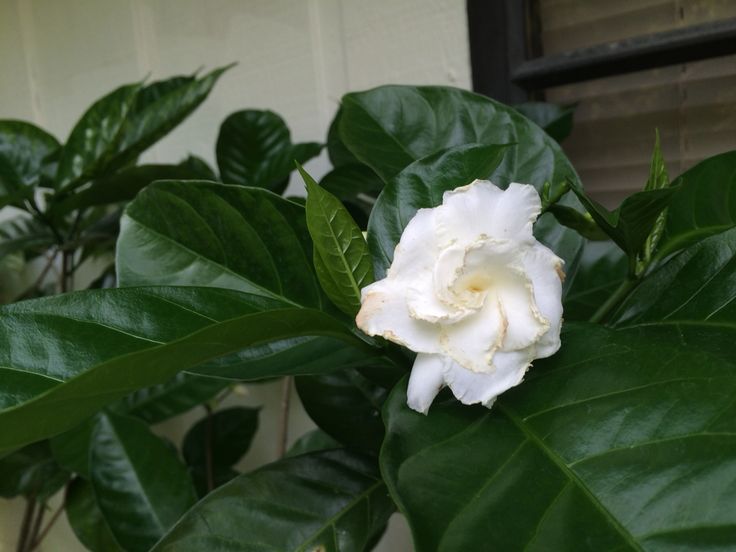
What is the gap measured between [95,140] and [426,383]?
0.68 m

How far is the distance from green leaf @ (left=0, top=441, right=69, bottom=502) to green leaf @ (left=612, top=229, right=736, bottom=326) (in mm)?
931

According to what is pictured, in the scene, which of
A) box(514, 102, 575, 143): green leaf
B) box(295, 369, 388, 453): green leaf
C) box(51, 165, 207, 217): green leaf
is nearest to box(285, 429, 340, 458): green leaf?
box(295, 369, 388, 453): green leaf

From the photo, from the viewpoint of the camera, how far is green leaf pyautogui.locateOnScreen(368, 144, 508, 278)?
46 centimetres

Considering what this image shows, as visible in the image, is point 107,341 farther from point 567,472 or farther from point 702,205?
point 702,205

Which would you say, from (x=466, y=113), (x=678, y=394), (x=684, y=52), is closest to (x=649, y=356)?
(x=678, y=394)

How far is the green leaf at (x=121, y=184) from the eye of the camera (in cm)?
86

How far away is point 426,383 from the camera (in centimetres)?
36

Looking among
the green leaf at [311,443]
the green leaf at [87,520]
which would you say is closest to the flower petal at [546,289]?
the green leaf at [311,443]

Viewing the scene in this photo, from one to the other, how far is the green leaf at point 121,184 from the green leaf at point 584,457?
592mm

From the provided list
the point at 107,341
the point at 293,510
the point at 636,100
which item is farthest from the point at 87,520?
the point at 636,100

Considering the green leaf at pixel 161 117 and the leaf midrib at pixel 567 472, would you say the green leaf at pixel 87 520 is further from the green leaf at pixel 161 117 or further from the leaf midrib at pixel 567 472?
the leaf midrib at pixel 567 472

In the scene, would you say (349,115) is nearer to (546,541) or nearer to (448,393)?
(448,393)

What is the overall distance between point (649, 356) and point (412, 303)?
0.13 metres

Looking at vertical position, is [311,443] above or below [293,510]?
below
